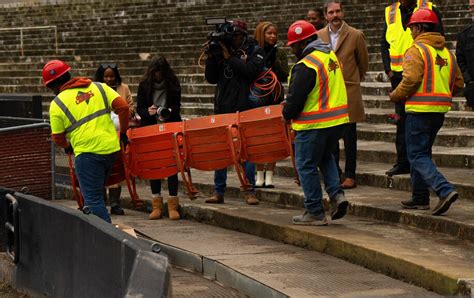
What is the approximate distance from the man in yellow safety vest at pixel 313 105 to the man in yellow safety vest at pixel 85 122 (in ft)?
5.18

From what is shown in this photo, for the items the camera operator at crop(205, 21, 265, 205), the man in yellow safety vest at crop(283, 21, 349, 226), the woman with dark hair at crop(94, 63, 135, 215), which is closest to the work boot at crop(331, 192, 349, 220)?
the man in yellow safety vest at crop(283, 21, 349, 226)

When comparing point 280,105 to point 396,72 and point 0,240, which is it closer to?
point 396,72

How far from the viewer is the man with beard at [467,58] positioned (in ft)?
36.0

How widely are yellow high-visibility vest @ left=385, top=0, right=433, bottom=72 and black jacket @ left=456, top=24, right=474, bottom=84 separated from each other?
1.62m

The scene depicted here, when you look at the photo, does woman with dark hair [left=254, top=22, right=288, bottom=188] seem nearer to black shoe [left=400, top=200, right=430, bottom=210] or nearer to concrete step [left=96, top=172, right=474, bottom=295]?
concrete step [left=96, top=172, right=474, bottom=295]

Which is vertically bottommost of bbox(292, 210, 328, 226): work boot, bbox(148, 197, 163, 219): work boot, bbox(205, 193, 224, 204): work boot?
bbox(148, 197, 163, 219): work boot

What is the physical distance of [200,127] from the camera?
13234 millimetres

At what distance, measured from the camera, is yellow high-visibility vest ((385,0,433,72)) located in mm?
12773

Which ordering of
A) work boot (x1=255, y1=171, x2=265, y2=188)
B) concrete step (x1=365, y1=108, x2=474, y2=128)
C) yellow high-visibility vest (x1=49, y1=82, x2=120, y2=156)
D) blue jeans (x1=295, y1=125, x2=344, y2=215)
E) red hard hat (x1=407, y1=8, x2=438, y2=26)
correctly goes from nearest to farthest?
1. red hard hat (x1=407, y1=8, x2=438, y2=26)
2. blue jeans (x1=295, y1=125, x2=344, y2=215)
3. yellow high-visibility vest (x1=49, y1=82, x2=120, y2=156)
4. work boot (x1=255, y1=171, x2=265, y2=188)
5. concrete step (x1=365, y1=108, x2=474, y2=128)

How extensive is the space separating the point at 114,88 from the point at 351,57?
8.48ft

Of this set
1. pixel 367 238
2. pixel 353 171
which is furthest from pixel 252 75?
pixel 367 238

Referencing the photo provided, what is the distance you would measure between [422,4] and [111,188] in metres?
4.04

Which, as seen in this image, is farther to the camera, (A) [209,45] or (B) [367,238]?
(A) [209,45]

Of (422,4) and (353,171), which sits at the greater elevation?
(422,4)
